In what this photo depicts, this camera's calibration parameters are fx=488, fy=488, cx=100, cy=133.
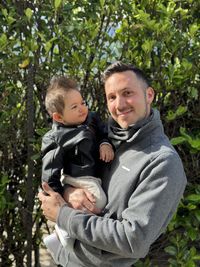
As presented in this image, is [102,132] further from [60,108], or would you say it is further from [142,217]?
[142,217]

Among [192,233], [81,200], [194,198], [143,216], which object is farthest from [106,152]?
[192,233]

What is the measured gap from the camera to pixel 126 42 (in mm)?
3498

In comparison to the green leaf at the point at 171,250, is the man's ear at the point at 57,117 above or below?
above

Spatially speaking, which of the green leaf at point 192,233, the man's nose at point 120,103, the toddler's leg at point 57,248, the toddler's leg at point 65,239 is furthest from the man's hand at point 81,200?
the green leaf at point 192,233

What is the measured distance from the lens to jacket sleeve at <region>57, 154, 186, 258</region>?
83.1 inches

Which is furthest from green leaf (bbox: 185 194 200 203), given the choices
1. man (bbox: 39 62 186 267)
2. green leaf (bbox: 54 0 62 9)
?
green leaf (bbox: 54 0 62 9)

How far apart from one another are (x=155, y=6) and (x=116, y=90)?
1488 millimetres

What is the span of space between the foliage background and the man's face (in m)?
0.98

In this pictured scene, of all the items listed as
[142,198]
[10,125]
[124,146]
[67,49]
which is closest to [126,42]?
[67,49]

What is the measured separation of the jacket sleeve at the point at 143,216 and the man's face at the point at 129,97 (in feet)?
0.93

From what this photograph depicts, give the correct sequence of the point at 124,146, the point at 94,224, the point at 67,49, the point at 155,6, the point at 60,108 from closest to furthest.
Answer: the point at 94,224 → the point at 124,146 → the point at 60,108 → the point at 67,49 → the point at 155,6

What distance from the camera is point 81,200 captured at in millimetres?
2516

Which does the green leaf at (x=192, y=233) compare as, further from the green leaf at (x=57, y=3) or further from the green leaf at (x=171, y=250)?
the green leaf at (x=57, y=3)

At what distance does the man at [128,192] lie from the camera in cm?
213
